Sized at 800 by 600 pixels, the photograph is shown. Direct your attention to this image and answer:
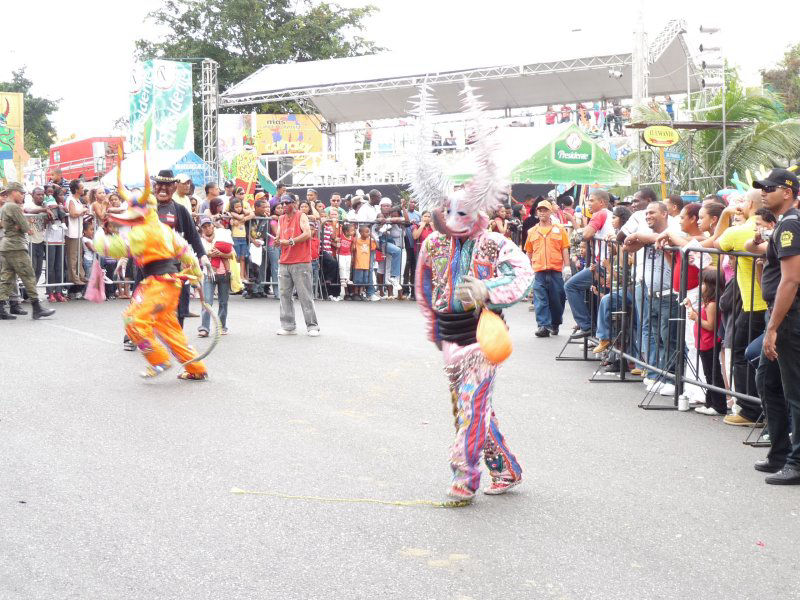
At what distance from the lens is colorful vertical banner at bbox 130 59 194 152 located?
33688 mm

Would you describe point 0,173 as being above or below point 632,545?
above

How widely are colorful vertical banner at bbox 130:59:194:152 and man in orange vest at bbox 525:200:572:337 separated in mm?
22133

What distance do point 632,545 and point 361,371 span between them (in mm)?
5563

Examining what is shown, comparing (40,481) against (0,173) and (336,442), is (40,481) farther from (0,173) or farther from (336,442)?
(0,173)

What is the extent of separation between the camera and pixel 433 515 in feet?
18.2

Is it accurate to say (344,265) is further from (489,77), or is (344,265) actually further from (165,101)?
(165,101)

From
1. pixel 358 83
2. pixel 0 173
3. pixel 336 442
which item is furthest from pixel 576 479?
pixel 0 173

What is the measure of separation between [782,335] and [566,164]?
1313cm

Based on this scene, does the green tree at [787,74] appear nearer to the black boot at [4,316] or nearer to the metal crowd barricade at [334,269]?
the metal crowd barricade at [334,269]

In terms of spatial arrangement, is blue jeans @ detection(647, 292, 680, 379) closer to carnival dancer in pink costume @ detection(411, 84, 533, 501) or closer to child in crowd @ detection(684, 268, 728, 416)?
child in crowd @ detection(684, 268, 728, 416)

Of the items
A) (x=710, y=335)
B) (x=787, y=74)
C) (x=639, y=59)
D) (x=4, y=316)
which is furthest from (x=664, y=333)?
(x=787, y=74)

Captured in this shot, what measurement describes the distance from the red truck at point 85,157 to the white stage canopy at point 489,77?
6924 millimetres

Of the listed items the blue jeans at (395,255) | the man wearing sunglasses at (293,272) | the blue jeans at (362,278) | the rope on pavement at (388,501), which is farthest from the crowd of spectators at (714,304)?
the blue jeans at (395,255)

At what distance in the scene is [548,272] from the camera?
45.3 feet
